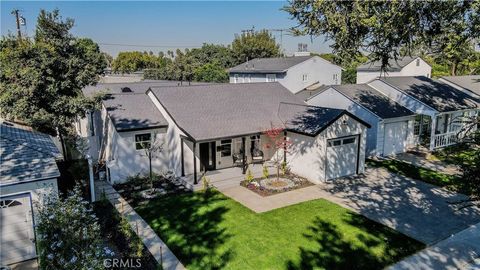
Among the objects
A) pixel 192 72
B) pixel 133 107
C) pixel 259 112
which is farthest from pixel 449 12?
pixel 192 72

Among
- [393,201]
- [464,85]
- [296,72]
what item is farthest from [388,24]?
[296,72]

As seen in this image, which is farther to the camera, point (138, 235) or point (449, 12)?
point (138, 235)

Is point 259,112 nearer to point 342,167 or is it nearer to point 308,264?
point 342,167

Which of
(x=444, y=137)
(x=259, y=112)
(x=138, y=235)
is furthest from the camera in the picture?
(x=444, y=137)

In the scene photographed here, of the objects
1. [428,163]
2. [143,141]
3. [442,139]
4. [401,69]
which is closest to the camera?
[143,141]

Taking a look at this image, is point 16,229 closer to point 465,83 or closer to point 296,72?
point 296,72

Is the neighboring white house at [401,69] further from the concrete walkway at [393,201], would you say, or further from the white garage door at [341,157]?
the concrete walkway at [393,201]
